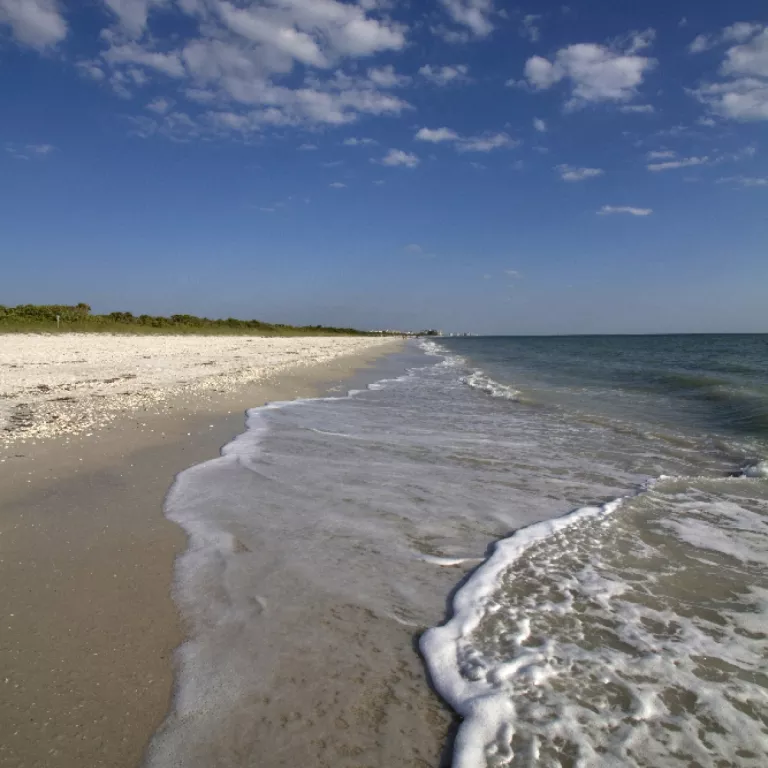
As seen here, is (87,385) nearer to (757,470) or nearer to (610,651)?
(610,651)

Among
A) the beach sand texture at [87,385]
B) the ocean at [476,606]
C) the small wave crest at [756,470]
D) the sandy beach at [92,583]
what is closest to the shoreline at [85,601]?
the sandy beach at [92,583]

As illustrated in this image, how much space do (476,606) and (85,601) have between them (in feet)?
8.53

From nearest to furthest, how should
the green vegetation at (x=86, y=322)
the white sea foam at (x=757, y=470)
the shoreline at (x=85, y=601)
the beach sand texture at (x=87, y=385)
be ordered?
the shoreline at (x=85, y=601) < the white sea foam at (x=757, y=470) < the beach sand texture at (x=87, y=385) < the green vegetation at (x=86, y=322)

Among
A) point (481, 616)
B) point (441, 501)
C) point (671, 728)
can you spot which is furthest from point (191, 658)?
point (441, 501)

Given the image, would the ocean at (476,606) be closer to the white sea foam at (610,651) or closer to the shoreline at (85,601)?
the white sea foam at (610,651)

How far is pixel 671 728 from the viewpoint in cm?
250

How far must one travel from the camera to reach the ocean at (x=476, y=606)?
2424 mm

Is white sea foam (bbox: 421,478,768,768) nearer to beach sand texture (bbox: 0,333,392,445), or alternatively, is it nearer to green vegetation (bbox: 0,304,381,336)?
beach sand texture (bbox: 0,333,392,445)

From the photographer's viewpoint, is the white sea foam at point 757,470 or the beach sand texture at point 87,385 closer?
the white sea foam at point 757,470

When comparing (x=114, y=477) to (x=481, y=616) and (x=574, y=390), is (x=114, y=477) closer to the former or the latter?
(x=481, y=616)

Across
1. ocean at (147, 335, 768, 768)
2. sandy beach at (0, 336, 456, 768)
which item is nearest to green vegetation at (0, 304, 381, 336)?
sandy beach at (0, 336, 456, 768)

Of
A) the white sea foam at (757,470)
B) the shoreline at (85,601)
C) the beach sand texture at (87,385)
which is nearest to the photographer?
the shoreline at (85,601)

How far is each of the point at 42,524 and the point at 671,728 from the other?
4.97m

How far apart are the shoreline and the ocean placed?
20 cm
